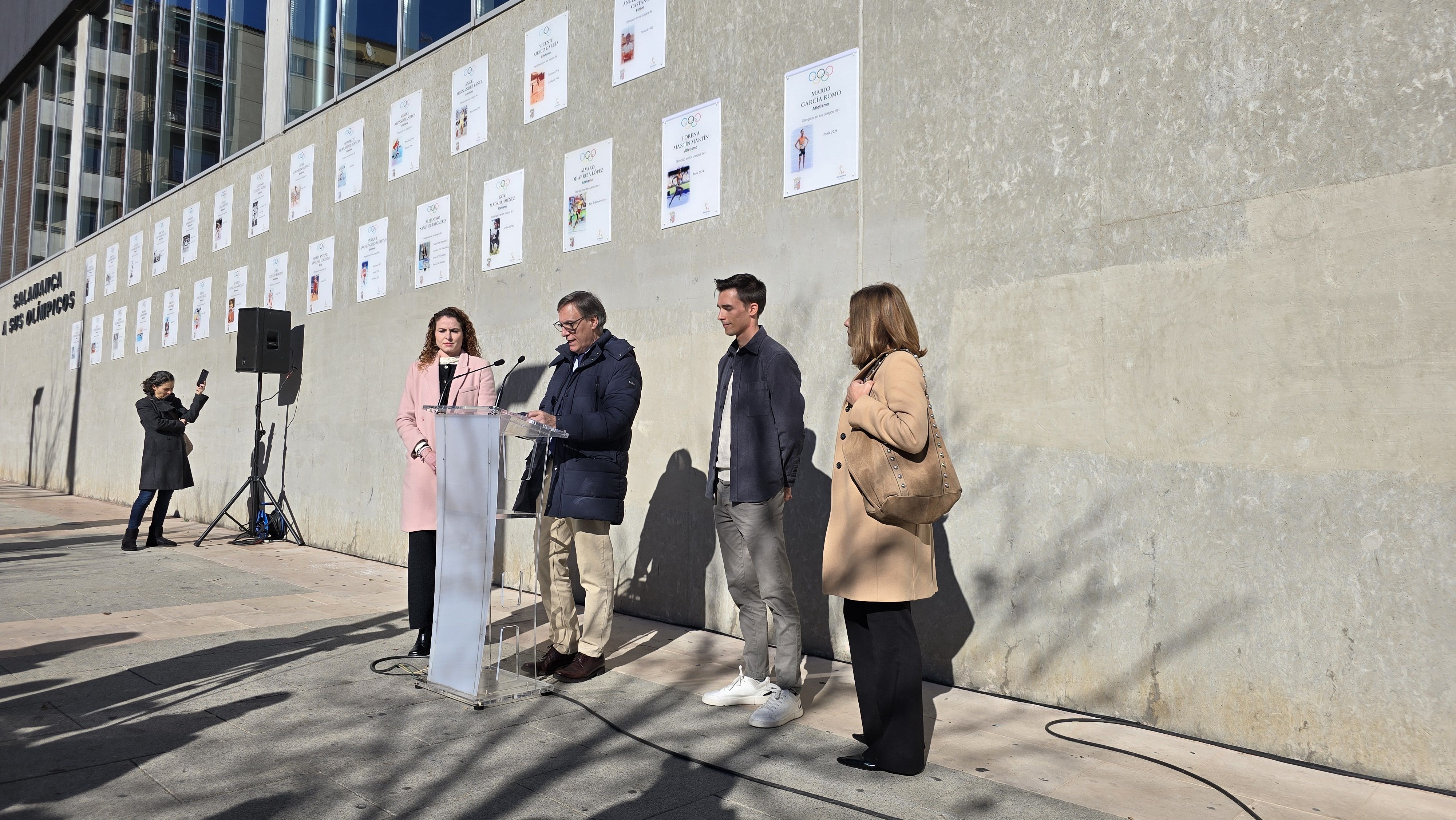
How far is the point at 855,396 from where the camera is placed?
305 centimetres

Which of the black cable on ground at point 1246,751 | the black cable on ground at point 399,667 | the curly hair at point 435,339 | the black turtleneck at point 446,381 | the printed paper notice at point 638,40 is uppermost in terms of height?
the printed paper notice at point 638,40

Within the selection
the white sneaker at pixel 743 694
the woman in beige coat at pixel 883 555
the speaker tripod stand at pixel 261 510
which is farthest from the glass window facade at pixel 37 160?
the woman in beige coat at pixel 883 555

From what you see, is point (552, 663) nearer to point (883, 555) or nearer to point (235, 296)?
point (883, 555)

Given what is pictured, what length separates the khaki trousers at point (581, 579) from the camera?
13.3 feet

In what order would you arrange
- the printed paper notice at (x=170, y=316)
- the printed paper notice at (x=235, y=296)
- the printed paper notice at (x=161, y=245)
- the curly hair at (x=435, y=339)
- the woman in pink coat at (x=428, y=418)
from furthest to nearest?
1. the printed paper notice at (x=161, y=245)
2. the printed paper notice at (x=170, y=316)
3. the printed paper notice at (x=235, y=296)
4. the curly hair at (x=435, y=339)
5. the woman in pink coat at (x=428, y=418)

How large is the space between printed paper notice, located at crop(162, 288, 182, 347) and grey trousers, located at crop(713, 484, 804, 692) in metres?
10.8

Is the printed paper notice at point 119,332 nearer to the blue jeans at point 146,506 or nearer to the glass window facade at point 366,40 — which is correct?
the blue jeans at point 146,506

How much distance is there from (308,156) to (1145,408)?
859 cm

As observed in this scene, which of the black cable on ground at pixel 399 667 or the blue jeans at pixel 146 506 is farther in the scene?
the blue jeans at pixel 146 506

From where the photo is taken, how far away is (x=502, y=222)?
274 inches

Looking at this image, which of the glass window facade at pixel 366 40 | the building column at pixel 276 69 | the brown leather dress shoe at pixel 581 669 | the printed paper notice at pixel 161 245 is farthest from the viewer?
the printed paper notice at pixel 161 245

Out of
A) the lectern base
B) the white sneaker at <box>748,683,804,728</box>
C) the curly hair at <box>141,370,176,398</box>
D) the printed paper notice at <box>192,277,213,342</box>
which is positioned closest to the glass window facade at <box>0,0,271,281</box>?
the printed paper notice at <box>192,277,213,342</box>

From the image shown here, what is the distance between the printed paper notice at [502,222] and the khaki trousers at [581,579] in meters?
3.22

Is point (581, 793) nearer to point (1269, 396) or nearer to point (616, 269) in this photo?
point (1269, 396)
